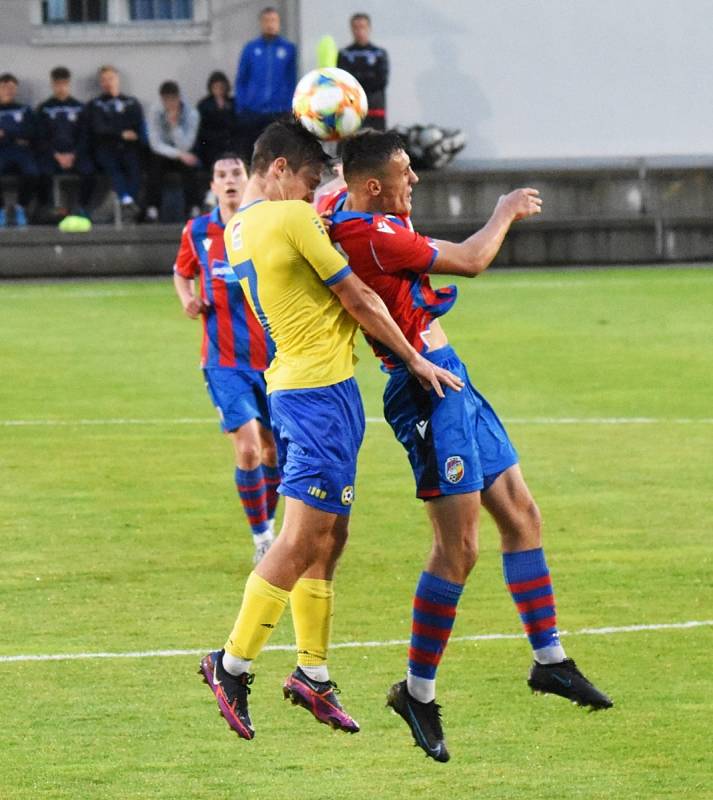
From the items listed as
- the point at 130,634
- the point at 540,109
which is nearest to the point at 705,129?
the point at 540,109

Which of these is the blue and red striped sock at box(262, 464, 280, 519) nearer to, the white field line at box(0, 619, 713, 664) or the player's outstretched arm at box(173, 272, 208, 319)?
the player's outstretched arm at box(173, 272, 208, 319)

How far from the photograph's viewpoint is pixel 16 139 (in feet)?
80.3

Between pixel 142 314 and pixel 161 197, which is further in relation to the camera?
pixel 161 197

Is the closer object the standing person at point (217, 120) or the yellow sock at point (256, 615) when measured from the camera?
the yellow sock at point (256, 615)

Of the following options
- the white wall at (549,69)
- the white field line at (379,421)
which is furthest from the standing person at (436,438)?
the white wall at (549,69)

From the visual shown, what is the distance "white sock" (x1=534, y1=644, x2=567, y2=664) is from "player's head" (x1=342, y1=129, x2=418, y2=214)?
5.37 feet

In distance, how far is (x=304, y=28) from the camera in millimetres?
26797

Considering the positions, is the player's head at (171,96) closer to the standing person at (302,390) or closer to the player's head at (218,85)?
the player's head at (218,85)

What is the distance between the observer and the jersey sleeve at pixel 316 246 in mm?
6125

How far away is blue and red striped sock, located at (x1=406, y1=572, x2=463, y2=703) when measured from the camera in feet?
20.8

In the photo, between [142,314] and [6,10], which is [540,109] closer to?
[6,10]

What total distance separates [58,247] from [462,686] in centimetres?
1749

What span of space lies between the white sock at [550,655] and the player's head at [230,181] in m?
3.80

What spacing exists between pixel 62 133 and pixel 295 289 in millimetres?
18831
